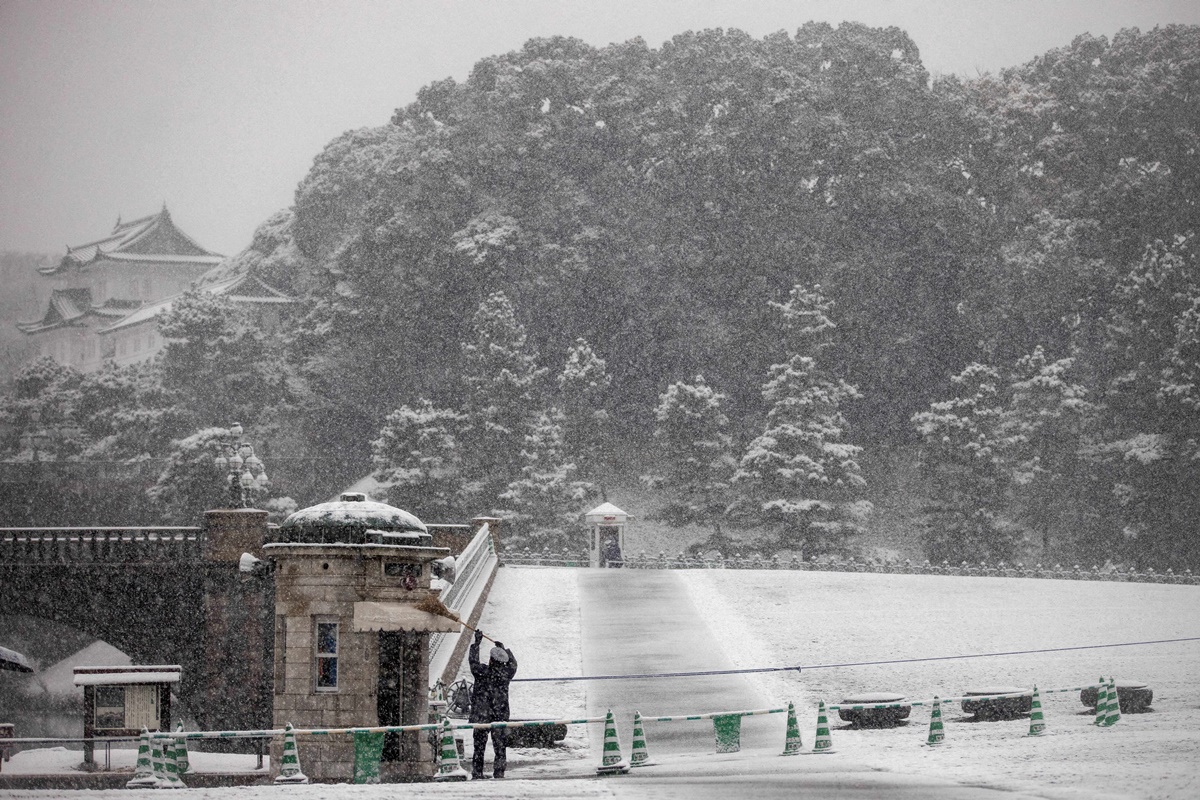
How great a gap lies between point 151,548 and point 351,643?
2046 cm

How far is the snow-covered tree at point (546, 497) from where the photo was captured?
57156mm

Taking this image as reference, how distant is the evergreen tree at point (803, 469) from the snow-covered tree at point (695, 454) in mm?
1261

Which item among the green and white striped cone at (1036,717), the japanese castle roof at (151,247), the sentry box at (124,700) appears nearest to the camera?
the green and white striped cone at (1036,717)

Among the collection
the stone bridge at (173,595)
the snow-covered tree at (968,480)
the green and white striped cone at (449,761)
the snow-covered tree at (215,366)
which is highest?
the snow-covered tree at (215,366)

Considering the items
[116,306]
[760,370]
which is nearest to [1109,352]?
[760,370]

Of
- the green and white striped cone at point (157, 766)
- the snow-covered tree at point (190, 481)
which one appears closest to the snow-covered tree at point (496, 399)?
the snow-covered tree at point (190, 481)

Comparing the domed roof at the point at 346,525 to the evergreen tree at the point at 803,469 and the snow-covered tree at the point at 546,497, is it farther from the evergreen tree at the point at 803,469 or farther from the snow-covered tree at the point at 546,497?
the evergreen tree at the point at 803,469

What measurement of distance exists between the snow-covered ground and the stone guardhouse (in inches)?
66.1

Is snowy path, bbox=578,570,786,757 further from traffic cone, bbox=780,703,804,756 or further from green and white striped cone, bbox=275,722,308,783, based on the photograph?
green and white striped cone, bbox=275,722,308,783

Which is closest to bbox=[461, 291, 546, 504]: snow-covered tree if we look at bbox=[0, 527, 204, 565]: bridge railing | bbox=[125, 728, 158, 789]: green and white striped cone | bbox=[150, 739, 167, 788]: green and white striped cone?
bbox=[0, 527, 204, 565]: bridge railing

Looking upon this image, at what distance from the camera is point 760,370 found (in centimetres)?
6600

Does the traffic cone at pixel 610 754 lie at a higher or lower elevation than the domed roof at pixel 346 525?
lower

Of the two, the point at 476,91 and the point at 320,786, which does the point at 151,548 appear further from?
the point at 476,91

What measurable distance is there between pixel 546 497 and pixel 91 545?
2197cm
